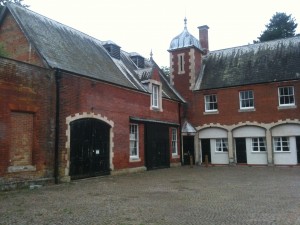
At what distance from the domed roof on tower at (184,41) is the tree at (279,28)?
61.0ft

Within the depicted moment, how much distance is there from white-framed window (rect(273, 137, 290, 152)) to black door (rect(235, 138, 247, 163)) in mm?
2233

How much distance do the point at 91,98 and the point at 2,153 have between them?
5641 millimetres

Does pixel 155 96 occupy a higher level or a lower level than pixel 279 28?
lower

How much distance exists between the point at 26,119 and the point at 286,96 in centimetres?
1827

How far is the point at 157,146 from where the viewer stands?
2309 centimetres

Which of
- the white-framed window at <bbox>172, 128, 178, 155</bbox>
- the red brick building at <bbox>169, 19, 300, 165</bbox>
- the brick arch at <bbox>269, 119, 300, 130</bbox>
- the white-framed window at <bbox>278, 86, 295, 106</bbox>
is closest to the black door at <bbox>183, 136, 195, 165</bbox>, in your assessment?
the red brick building at <bbox>169, 19, 300, 165</bbox>

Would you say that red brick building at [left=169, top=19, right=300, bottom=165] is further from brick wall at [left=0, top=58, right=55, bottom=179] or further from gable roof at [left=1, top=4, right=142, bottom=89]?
brick wall at [left=0, top=58, right=55, bottom=179]

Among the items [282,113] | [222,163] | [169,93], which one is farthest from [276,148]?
[169,93]

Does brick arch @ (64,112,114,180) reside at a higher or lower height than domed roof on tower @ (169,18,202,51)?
lower

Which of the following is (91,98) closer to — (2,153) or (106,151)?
(106,151)

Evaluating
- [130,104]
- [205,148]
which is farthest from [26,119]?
[205,148]

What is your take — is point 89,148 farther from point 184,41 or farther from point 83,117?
point 184,41

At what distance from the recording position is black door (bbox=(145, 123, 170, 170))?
72.1 feet

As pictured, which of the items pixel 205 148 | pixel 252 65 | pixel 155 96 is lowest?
pixel 205 148
